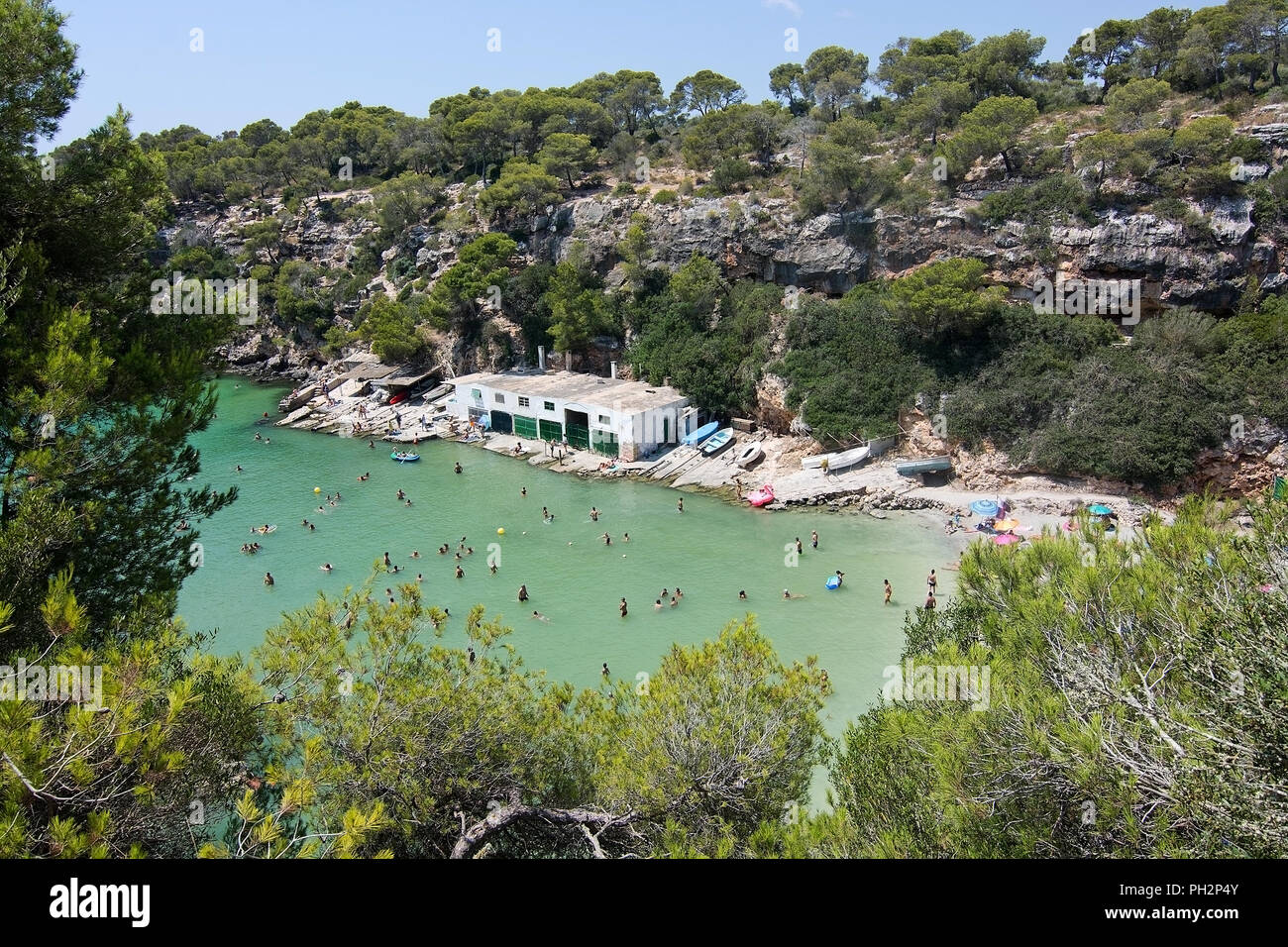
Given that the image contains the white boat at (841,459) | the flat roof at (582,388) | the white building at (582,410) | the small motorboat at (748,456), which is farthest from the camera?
the flat roof at (582,388)

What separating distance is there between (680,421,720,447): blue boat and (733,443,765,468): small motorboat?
84.5 inches

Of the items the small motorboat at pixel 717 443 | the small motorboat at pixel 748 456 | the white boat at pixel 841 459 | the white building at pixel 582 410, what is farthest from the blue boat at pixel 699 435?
the white boat at pixel 841 459

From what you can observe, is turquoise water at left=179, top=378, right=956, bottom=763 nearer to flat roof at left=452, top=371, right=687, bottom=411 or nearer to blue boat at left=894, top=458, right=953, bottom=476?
blue boat at left=894, top=458, right=953, bottom=476

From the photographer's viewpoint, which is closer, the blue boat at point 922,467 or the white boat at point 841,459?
the blue boat at point 922,467

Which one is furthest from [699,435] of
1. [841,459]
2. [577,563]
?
[577,563]

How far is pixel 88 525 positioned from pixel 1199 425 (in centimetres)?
3168

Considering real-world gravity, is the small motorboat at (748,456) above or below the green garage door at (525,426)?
below

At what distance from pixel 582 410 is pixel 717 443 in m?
6.62

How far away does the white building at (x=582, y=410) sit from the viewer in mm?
35188

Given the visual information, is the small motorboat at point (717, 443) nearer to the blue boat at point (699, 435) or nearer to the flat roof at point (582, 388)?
the blue boat at point (699, 435)

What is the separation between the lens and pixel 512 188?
1933 inches

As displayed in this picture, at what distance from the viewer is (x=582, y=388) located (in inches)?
1524

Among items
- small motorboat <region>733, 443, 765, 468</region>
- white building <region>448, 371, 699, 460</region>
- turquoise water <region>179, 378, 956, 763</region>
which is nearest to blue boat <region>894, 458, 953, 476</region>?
turquoise water <region>179, 378, 956, 763</region>
